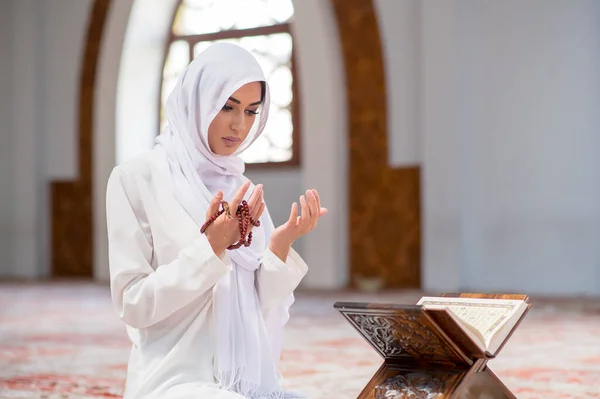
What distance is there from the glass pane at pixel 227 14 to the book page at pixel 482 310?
7.93 metres

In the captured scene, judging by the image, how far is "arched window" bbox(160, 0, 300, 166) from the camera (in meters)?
9.70

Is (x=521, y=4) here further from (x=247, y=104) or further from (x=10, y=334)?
(x=247, y=104)

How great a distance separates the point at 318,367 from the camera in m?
4.21

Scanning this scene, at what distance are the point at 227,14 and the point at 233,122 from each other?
827 cm

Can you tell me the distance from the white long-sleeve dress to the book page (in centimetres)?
37

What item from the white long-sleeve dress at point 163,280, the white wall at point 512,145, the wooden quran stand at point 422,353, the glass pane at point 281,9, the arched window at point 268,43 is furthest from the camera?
the glass pane at point 281,9

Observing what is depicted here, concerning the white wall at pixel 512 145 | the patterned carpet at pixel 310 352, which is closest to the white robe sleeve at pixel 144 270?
the patterned carpet at pixel 310 352

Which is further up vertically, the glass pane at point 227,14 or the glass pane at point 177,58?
the glass pane at point 227,14

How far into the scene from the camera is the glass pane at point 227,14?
9.85m

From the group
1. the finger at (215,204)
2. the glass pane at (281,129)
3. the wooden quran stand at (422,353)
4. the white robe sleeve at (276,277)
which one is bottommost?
the wooden quran stand at (422,353)

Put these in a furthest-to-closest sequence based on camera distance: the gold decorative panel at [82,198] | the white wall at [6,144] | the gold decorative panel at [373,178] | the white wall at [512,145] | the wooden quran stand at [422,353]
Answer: the white wall at [6,144], the gold decorative panel at [82,198], the gold decorative panel at [373,178], the white wall at [512,145], the wooden quran stand at [422,353]

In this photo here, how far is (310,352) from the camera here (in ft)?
15.6

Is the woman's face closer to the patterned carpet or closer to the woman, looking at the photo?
the woman

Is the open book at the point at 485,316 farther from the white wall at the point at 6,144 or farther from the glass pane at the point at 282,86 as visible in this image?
the white wall at the point at 6,144
